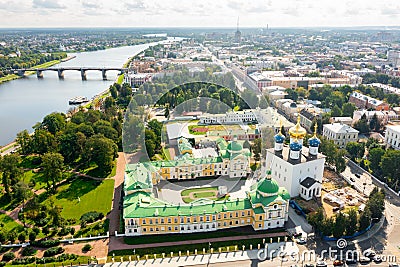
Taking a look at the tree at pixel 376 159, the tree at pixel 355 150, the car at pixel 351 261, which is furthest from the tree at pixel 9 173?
the tree at pixel 376 159

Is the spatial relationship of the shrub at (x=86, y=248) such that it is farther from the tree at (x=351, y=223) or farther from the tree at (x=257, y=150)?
the tree at (x=257, y=150)

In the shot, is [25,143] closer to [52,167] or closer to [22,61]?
[52,167]

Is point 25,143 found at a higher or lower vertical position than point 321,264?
higher

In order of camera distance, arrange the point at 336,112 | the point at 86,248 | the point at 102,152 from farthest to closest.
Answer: the point at 336,112 → the point at 102,152 → the point at 86,248

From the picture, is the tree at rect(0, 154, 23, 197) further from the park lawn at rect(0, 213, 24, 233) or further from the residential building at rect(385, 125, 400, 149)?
the residential building at rect(385, 125, 400, 149)

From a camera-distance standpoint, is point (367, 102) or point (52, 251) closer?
point (52, 251)

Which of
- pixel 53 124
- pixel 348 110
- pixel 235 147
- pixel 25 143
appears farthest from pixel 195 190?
pixel 348 110

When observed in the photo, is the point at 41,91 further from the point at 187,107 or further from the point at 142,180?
the point at 142,180
